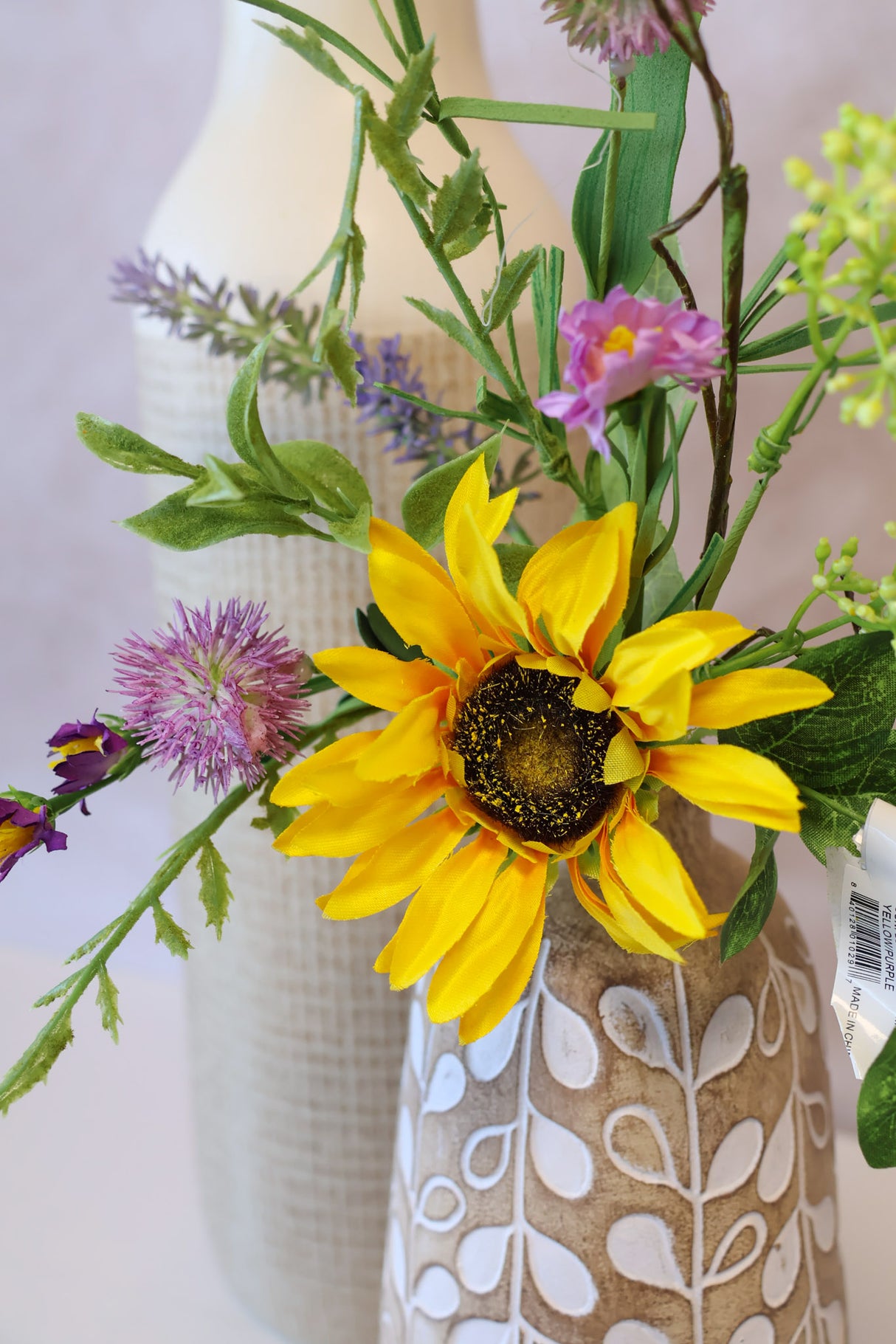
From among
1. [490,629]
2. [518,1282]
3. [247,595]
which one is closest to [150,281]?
[247,595]

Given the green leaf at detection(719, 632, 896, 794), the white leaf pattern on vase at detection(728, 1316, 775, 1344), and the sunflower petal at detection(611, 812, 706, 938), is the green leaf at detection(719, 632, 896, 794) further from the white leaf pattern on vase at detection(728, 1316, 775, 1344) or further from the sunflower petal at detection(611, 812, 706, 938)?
the white leaf pattern on vase at detection(728, 1316, 775, 1344)

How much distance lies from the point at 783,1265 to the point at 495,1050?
0.32ft

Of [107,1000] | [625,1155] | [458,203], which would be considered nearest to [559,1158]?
[625,1155]

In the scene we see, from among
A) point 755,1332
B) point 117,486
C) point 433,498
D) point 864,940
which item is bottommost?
point 755,1332

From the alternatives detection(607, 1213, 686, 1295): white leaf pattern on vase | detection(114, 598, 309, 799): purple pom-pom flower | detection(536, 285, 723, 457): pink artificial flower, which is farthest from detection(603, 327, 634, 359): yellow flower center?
detection(607, 1213, 686, 1295): white leaf pattern on vase

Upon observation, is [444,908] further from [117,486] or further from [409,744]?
[117,486]

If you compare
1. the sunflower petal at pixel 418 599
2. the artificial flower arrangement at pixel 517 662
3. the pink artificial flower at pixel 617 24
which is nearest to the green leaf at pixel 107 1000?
the artificial flower arrangement at pixel 517 662

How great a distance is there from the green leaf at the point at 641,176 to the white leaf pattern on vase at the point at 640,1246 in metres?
0.22

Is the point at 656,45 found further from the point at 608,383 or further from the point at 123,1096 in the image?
the point at 123,1096

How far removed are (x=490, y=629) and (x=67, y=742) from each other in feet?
0.35

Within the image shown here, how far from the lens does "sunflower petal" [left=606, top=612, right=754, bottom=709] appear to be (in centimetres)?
20

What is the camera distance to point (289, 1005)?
44 cm

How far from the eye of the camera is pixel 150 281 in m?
0.37

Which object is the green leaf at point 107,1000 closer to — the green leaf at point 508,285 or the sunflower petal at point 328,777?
the sunflower petal at point 328,777
